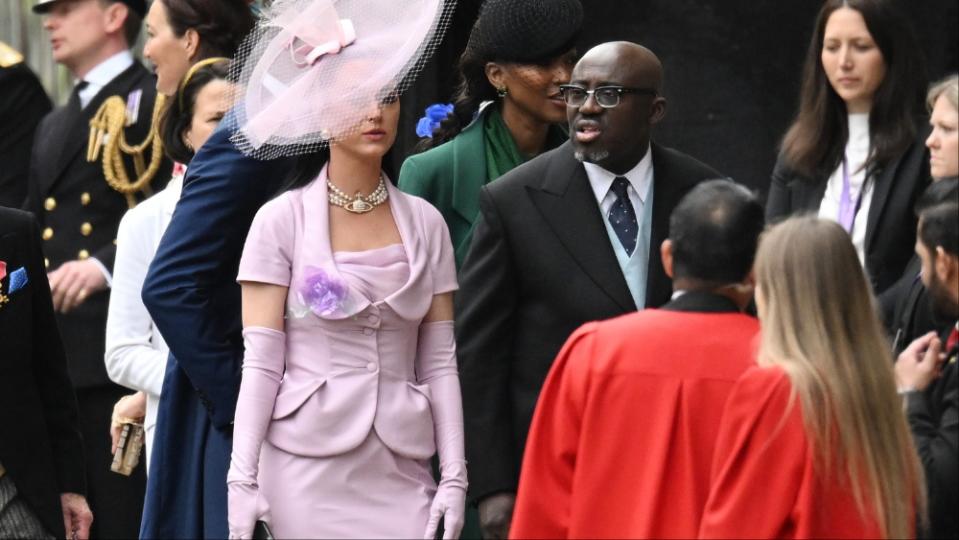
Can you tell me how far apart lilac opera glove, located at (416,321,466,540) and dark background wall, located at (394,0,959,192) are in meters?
3.19

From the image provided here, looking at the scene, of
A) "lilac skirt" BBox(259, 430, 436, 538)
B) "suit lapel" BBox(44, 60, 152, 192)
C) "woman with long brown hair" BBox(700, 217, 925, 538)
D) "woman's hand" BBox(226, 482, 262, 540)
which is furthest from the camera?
"suit lapel" BBox(44, 60, 152, 192)

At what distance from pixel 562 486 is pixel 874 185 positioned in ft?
7.63

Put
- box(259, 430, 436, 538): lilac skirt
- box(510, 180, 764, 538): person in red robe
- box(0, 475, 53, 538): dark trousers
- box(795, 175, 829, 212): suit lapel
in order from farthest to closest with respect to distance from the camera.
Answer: box(795, 175, 829, 212): suit lapel < box(0, 475, 53, 538): dark trousers < box(259, 430, 436, 538): lilac skirt < box(510, 180, 764, 538): person in red robe

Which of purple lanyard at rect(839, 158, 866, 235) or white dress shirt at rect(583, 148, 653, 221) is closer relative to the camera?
white dress shirt at rect(583, 148, 653, 221)

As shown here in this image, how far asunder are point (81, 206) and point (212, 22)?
53.5 inches

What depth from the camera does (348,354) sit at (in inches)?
238

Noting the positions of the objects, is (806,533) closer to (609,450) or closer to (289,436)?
(609,450)

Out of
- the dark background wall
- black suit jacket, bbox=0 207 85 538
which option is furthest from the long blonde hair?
the dark background wall

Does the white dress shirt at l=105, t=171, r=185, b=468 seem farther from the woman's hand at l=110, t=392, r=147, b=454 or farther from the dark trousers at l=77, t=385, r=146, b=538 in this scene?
the dark trousers at l=77, t=385, r=146, b=538

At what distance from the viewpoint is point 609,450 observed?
5.51 metres

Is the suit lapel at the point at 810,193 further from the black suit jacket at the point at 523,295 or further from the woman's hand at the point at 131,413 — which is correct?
the woman's hand at the point at 131,413

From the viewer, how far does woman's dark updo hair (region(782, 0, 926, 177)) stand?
25.0 ft

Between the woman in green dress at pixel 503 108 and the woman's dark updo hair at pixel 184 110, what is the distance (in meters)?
0.70

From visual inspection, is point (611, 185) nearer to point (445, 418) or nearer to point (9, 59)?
point (445, 418)
